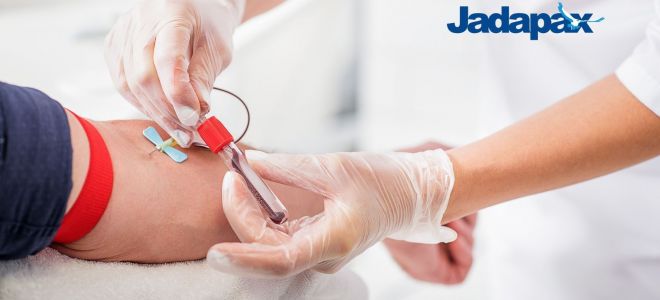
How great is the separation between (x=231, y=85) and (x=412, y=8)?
0.55 meters

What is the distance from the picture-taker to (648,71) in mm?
863

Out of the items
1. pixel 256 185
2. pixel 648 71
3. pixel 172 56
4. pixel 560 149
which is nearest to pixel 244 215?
pixel 256 185

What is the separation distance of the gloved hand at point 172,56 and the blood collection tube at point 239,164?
0.04 metres

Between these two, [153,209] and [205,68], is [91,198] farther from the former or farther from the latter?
[205,68]

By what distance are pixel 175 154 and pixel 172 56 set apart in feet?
0.47

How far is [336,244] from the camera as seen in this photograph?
773 millimetres

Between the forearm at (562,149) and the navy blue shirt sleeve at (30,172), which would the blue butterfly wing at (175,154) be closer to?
the navy blue shirt sleeve at (30,172)

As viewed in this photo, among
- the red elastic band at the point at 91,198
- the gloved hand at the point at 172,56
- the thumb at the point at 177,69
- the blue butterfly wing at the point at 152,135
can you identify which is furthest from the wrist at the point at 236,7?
the red elastic band at the point at 91,198

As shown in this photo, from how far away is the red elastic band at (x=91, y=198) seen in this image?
69cm

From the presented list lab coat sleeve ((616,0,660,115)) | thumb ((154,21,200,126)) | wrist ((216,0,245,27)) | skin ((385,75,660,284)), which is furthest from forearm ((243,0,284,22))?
lab coat sleeve ((616,0,660,115))

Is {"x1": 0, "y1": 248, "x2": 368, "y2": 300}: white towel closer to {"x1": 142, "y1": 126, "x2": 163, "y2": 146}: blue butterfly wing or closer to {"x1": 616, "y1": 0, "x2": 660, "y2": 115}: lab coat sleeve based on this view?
{"x1": 142, "y1": 126, "x2": 163, "y2": 146}: blue butterfly wing

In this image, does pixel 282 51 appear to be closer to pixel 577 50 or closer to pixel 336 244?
pixel 577 50

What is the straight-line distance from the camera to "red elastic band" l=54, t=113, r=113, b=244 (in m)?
0.69

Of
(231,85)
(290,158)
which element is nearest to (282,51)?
(231,85)
